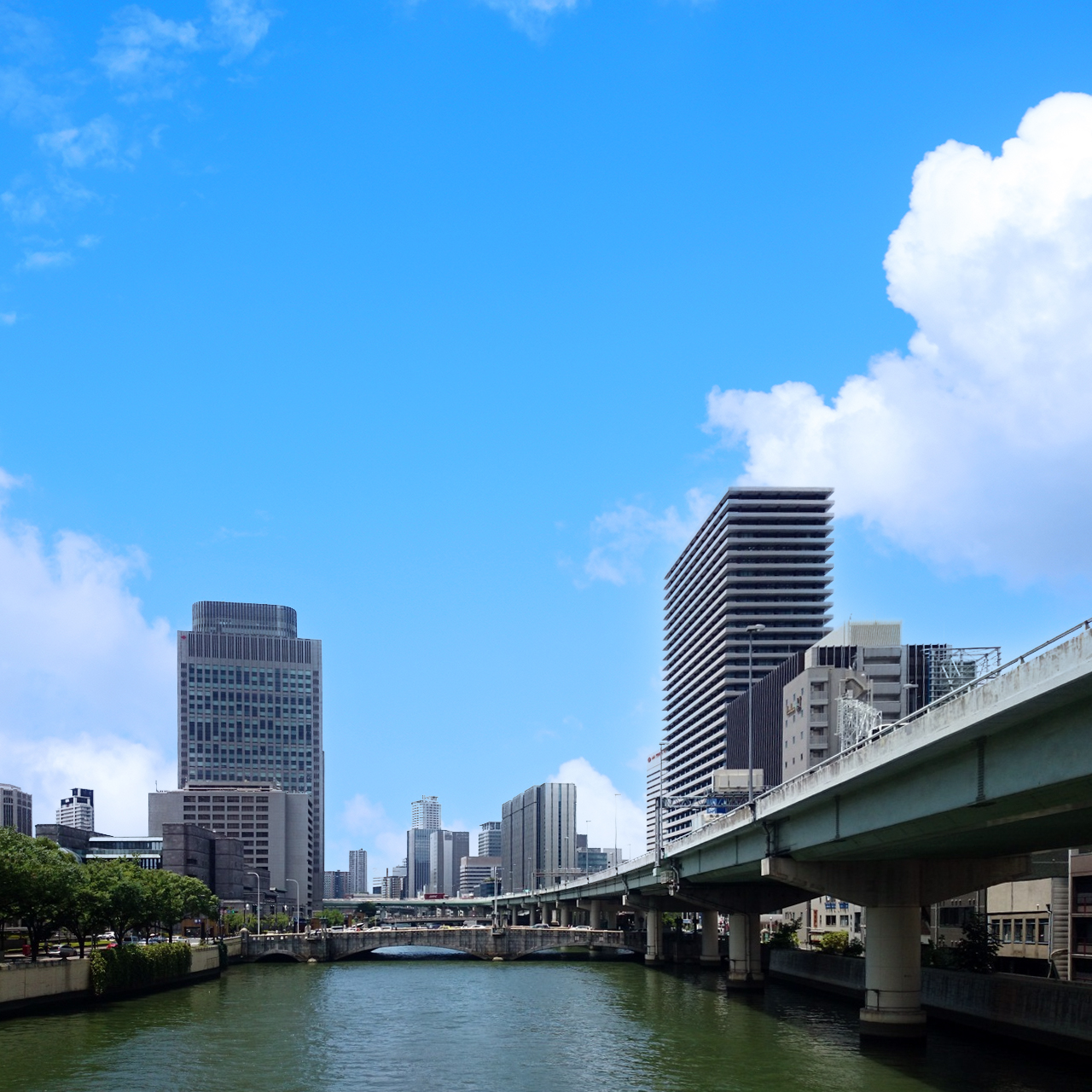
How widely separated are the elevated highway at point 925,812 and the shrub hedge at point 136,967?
131 feet

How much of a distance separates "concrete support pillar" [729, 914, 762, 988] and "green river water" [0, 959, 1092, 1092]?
7.58ft

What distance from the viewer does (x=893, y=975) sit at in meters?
66.2

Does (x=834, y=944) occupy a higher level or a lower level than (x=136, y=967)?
lower

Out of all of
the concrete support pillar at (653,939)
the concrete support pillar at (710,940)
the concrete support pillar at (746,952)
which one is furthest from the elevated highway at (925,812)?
the concrete support pillar at (653,939)

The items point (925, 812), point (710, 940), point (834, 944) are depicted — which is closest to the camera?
point (925, 812)

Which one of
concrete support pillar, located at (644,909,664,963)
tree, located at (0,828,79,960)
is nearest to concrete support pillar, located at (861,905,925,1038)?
tree, located at (0,828,79,960)

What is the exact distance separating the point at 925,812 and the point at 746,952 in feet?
212

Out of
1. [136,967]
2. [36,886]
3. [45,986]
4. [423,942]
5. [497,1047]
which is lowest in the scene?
[423,942]

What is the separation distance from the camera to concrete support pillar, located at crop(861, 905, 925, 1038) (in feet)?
214

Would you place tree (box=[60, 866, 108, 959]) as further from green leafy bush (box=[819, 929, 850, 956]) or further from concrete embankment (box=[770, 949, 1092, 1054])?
green leafy bush (box=[819, 929, 850, 956])

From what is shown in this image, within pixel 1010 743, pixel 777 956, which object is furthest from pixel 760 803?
pixel 777 956

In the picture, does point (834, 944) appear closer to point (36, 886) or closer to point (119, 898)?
point (119, 898)

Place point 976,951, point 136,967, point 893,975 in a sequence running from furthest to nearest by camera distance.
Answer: point 136,967
point 976,951
point 893,975

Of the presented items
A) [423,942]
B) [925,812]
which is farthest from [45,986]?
[423,942]
